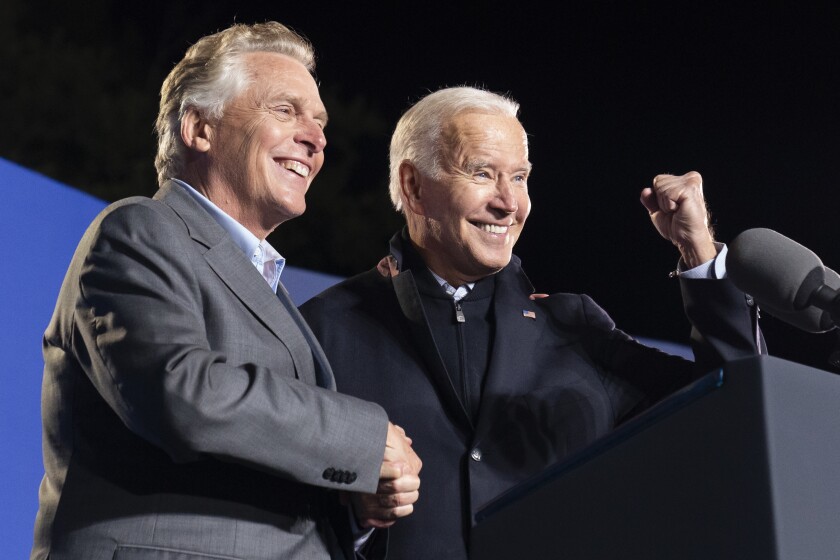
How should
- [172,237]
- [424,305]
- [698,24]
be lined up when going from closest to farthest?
1. [172,237]
2. [424,305]
3. [698,24]

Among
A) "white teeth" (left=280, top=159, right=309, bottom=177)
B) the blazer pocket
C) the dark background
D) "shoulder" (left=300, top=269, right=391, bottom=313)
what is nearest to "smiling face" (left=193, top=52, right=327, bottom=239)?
"white teeth" (left=280, top=159, right=309, bottom=177)

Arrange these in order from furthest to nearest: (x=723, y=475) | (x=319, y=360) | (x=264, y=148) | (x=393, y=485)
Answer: (x=264, y=148) → (x=319, y=360) → (x=393, y=485) → (x=723, y=475)

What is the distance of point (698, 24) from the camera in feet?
13.4

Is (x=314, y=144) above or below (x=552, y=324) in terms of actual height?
above

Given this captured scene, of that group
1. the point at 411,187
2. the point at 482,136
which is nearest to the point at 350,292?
the point at 411,187

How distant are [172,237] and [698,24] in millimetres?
3111

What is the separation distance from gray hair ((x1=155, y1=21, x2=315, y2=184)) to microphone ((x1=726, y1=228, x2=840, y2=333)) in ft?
3.39

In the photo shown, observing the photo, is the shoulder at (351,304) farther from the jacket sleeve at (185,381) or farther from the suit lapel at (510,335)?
the jacket sleeve at (185,381)

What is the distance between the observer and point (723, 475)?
32.3 inches

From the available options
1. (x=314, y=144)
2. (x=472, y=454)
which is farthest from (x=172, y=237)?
(x=472, y=454)

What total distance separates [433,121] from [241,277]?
101 cm

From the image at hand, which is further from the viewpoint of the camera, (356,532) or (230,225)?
(230,225)

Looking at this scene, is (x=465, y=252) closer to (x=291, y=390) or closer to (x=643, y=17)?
(x=291, y=390)

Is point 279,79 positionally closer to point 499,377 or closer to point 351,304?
point 351,304
